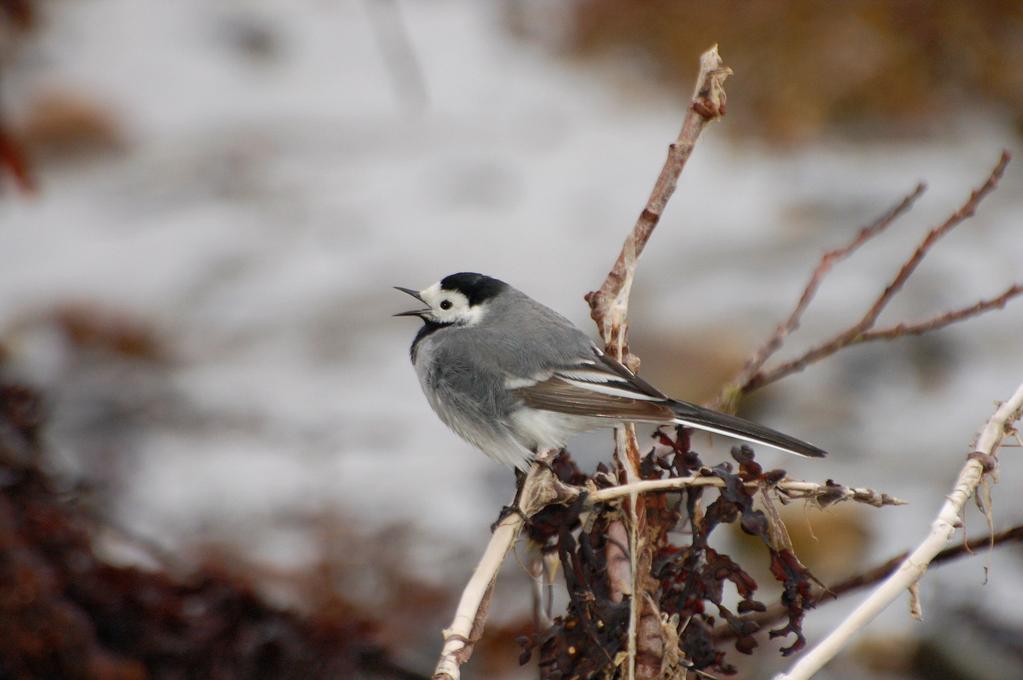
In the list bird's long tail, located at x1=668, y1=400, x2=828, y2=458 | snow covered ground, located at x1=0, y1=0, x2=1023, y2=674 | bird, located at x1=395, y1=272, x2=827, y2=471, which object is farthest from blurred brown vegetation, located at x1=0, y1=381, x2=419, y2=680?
snow covered ground, located at x1=0, y1=0, x2=1023, y2=674

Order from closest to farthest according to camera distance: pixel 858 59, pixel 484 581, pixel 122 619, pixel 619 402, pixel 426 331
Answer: pixel 484 581 → pixel 619 402 → pixel 122 619 → pixel 426 331 → pixel 858 59

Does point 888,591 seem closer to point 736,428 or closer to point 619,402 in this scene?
point 736,428

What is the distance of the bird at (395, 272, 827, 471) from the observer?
297cm

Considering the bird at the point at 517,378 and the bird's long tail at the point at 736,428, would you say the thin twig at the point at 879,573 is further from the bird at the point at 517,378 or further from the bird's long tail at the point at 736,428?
the bird at the point at 517,378

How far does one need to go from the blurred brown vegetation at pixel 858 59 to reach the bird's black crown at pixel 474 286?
4.95 meters

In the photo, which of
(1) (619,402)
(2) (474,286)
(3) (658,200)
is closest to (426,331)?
(2) (474,286)

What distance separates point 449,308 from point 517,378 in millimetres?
523

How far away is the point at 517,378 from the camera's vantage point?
3242mm

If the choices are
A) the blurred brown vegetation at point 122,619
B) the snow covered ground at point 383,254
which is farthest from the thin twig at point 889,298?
the snow covered ground at point 383,254

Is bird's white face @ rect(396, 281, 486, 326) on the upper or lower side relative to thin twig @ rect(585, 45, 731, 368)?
upper

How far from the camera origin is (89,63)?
8969 millimetres

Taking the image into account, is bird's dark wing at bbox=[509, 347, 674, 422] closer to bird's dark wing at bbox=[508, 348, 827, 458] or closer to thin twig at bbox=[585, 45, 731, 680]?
bird's dark wing at bbox=[508, 348, 827, 458]

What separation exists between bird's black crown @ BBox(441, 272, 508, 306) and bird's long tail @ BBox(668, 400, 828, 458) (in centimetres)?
101

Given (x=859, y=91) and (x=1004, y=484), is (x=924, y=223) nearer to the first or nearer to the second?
(x=859, y=91)
